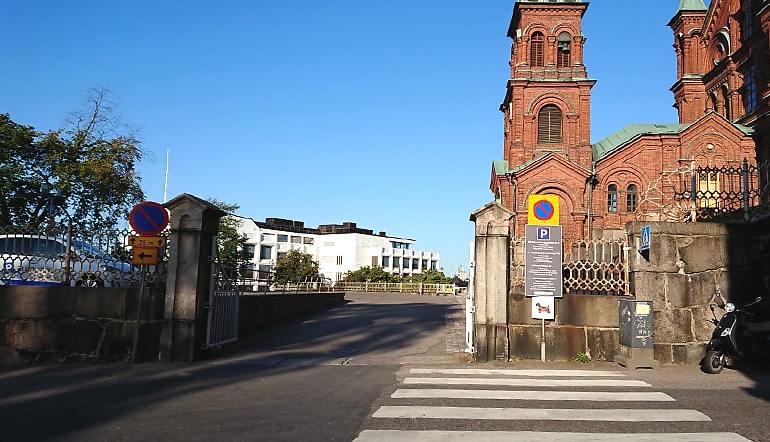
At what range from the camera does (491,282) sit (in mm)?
11039

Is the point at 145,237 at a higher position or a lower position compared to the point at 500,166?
lower

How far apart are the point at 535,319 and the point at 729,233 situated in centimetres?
382

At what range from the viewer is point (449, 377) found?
29.7ft

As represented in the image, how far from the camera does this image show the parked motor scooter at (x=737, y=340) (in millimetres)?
9212

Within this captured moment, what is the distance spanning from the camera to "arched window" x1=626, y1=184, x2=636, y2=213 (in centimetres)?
4003

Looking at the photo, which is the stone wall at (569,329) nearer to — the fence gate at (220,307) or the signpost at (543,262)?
the signpost at (543,262)

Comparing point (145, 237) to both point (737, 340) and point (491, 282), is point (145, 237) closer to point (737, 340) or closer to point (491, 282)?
point (491, 282)

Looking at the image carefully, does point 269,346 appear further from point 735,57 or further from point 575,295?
point 735,57

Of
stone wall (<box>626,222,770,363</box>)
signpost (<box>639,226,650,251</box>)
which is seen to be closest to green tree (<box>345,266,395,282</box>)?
signpost (<box>639,226,650,251</box>)

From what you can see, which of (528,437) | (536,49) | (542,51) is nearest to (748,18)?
(542,51)

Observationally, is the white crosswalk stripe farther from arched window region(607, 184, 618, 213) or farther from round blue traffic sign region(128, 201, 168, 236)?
arched window region(607, 184, 618, 213)

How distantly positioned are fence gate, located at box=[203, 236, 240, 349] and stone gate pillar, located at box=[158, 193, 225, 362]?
0.11 meters

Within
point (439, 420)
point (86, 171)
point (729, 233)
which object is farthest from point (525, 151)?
point (439, 420)

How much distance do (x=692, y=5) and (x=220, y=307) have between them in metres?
48.4
